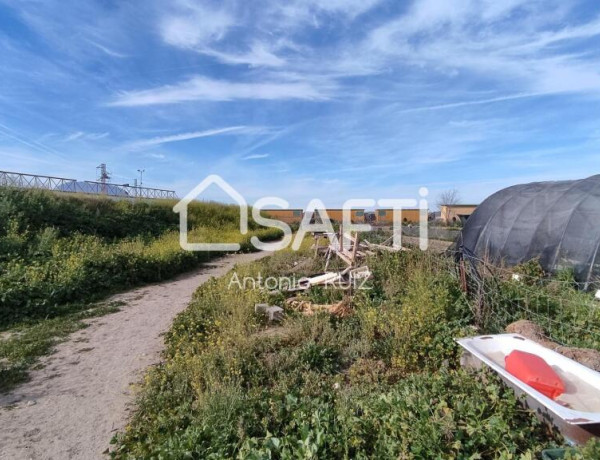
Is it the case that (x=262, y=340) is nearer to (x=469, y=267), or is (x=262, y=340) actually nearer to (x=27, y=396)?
(x=27, y=396)

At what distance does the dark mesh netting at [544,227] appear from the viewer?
6742 millimetres

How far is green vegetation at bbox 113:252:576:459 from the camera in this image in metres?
2.21

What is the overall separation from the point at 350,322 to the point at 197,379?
2288 mm

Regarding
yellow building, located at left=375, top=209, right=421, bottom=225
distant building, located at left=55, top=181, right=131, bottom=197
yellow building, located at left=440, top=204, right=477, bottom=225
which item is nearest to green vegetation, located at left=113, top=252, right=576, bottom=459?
distant building, located at left=55, top=181, right=131, bottom=197

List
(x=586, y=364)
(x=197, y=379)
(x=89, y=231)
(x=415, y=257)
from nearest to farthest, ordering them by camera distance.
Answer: (x=586, y=364) → (x=197, y=379) → (x=415, y=257) → (x=89, y=231)

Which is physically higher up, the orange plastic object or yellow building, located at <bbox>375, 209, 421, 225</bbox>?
yellow building, located at <bbox>375, 209, 421, 225</bbox>

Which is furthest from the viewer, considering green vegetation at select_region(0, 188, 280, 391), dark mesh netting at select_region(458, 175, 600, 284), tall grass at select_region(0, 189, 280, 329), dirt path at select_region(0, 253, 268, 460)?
dark mesh netting at select_region(458, 175, 600, 284)

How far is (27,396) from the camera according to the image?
11.7ft

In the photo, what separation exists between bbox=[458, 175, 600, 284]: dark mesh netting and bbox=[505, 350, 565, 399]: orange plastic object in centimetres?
321

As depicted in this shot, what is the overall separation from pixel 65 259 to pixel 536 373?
9.24m

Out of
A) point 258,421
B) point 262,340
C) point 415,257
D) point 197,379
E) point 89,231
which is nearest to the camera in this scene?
point 258,421

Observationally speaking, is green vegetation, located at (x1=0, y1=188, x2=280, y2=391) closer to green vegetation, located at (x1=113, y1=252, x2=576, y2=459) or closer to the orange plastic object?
green vegetation, located at (x1=113, y1=252, x2=576, y2=459)

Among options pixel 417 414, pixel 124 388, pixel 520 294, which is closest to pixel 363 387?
pixel 417 414
